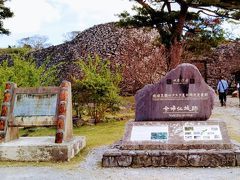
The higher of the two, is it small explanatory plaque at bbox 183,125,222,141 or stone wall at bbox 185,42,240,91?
stone wall at bbox 185,42,240,91

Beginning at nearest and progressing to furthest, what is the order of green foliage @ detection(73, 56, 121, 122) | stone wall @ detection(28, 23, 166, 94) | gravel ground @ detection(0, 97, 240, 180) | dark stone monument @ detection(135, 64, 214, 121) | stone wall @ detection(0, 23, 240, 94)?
gravel ground @ detection(0, 97, 240, 180) < dark stone monument @ detection(135, 64, 214, 121) < green foliage @ detection(73, 56, 121, 122) < stone wall @ detection(28, 23, 166, 94) < stone wall @ detection(0, 23, 240, 94)

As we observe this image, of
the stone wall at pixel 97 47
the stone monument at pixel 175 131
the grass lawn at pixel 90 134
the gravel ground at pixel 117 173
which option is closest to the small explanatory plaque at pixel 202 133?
the stone monument at pixel 175 131

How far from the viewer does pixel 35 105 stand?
8352 mm

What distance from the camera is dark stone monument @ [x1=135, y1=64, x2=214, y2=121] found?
314 inches

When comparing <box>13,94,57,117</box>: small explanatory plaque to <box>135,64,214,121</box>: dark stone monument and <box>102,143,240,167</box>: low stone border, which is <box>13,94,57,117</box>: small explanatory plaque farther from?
<box>102,143,240,167</box>: low stone border

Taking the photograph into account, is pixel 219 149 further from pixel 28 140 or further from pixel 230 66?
pixel 230 66

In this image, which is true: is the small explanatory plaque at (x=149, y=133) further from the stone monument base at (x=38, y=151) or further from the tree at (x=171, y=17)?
the tree at (x=171, y=17)

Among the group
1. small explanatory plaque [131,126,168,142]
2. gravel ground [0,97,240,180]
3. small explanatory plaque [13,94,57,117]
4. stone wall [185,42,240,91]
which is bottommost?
gravel ground [0,97,240,180]

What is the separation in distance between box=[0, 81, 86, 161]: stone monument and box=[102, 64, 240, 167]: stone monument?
97cm

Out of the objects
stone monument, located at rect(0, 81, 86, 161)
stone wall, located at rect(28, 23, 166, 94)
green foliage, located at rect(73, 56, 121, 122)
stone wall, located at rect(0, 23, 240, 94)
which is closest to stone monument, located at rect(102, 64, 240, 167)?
stone monument, located at rect(0, 81, 86, 161)

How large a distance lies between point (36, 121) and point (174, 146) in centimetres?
259

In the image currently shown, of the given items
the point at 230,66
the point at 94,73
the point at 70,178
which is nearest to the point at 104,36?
the point at 230,66

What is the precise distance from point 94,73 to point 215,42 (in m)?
7.89

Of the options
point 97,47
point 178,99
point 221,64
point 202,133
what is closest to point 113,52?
point 97,47
